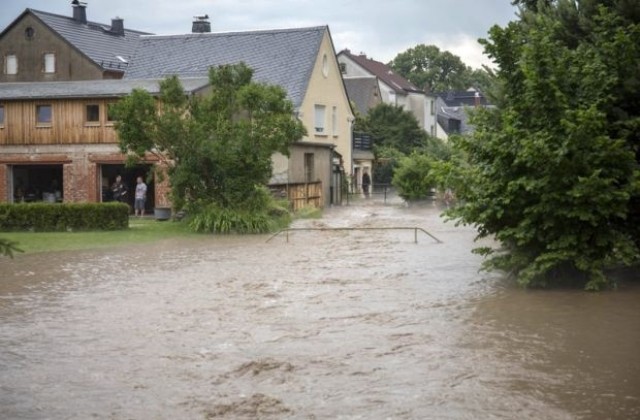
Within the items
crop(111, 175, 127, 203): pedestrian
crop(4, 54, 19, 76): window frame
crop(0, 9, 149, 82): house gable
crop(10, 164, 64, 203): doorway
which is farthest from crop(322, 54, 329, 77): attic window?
crop(4, 54, 19, 76): window frame

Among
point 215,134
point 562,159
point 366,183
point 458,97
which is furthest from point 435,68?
point 562,159

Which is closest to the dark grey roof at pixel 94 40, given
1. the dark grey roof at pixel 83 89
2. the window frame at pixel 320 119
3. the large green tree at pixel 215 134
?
the window frame at pixel 320 119

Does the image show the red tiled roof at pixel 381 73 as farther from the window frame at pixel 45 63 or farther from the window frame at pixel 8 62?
the window frame at pixel 8 62

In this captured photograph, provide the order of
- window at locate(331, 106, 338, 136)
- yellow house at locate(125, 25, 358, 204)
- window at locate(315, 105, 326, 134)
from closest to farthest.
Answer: yellow house at locate(125, 25, 358, 204), window at locate(315, 105, 326, 134), window at locate(331, 106, 338, 136)

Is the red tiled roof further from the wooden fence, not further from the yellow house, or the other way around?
the wooden fence

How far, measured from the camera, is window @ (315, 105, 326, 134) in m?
46.2

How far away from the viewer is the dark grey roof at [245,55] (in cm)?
4319

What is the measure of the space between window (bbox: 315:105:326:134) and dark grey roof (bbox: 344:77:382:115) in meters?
24.0

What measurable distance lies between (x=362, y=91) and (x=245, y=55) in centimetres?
2760

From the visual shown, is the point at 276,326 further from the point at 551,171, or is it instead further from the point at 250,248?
the point at 250,248

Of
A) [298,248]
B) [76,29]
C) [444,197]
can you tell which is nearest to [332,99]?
[444,197]

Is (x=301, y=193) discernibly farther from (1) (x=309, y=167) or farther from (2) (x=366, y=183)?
(2) (x=366, y=183)

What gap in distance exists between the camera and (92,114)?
3409 centimetres

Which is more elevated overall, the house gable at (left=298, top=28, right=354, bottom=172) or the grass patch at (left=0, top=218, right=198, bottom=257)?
the house gable at (left=298, top=28, right=354, bottom=172)
